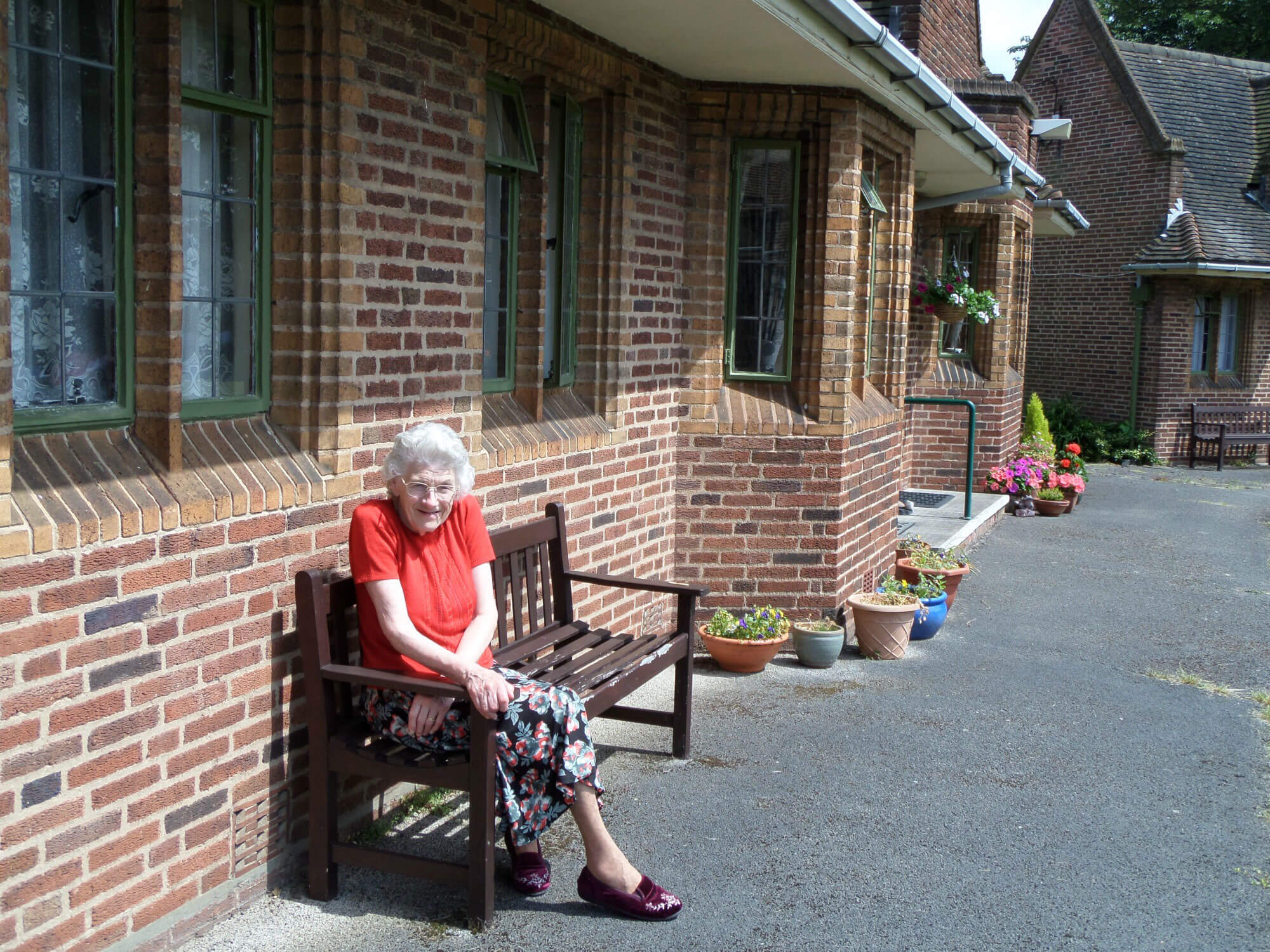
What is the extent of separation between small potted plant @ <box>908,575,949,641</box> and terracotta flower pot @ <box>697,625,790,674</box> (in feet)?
4.24

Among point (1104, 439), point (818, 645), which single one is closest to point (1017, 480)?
point (818, 645)

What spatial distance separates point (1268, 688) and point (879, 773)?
310cm

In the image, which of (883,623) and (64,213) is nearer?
(64,213)

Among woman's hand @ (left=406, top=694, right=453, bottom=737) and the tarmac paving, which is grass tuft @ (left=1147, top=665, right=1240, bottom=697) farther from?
woman's hand @ (left=406, top=694, right=453, bottom=737)

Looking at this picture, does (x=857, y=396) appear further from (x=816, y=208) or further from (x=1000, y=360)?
(x=1000, y=360)

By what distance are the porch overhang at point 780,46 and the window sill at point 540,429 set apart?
5.72 feet

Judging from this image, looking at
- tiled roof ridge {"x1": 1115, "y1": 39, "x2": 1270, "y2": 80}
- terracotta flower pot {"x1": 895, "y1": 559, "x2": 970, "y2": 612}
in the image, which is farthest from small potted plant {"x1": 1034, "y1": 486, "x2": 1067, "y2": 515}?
tiled roof ridge {"x1": 1115, "y1": 39, "x2": 1270, "y2": 80}

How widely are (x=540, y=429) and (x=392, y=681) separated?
222 centimetres

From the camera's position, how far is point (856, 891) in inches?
172

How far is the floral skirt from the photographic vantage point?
12.9ft

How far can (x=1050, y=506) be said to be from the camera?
1384 cm

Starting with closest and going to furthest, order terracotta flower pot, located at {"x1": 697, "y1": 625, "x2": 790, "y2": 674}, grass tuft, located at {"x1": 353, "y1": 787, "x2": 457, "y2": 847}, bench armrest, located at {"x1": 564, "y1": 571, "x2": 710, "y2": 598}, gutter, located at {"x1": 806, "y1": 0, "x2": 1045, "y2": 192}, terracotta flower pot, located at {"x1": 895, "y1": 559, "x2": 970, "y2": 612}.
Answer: grass tuft, located at {"x1": 353, "y1": 787, "x2": 457, "y2": 847}, bench armrest, located at {"x1": 564, "y1": 571, "x2": 710, "y2": 598}, gutter, located at {"x1": 806, "y1": 0, "x2": 1045, "y2": 192}, terracotta flower pot, located at {"x1": 697, "y1": 625, "x2": 790, "y2": 674}, terracotta flower pot, located at {"x1": 895, "y1": 559, "x2": 970, "y2": 612}

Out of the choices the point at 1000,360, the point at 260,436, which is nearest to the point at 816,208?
the point at 260,436

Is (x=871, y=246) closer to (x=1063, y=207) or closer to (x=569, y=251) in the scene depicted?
(x=569, y=251)
